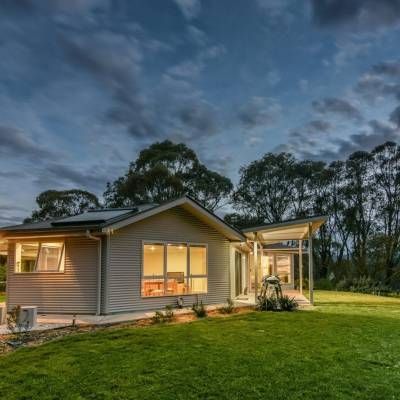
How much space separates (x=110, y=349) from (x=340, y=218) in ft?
92.8

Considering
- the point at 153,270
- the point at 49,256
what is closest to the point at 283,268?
the point at 153,270

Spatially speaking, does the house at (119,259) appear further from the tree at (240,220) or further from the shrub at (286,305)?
the tree at (240,220)

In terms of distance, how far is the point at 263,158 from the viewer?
113 feet

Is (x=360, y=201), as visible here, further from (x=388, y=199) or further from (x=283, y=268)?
(x=283, y=268)

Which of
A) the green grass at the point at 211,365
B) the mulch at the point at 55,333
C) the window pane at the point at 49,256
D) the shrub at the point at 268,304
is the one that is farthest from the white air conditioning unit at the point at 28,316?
the shrub at the point at 268,304

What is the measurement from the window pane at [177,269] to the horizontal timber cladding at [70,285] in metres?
2.59

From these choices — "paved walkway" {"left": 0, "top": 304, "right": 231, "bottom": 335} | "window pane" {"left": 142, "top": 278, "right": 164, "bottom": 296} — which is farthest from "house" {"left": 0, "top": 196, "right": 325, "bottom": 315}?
"paved walkway" {"left": 0, "top": 304, "right": 231, "bottom": 335}

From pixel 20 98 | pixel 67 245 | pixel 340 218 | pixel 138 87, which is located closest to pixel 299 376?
pixel 67 245

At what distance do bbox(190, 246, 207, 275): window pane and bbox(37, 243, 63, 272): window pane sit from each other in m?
4.15

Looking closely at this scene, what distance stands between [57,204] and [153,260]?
2141 centimetres

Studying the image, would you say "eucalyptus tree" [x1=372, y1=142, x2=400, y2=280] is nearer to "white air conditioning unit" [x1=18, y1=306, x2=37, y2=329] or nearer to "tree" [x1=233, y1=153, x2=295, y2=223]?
"tree" [x1=233, y1=153, x2=295, y2=223]

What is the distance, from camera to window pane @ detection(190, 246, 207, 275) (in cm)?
1330

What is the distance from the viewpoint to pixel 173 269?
41.7 feet

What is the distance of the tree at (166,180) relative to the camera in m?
28.8
